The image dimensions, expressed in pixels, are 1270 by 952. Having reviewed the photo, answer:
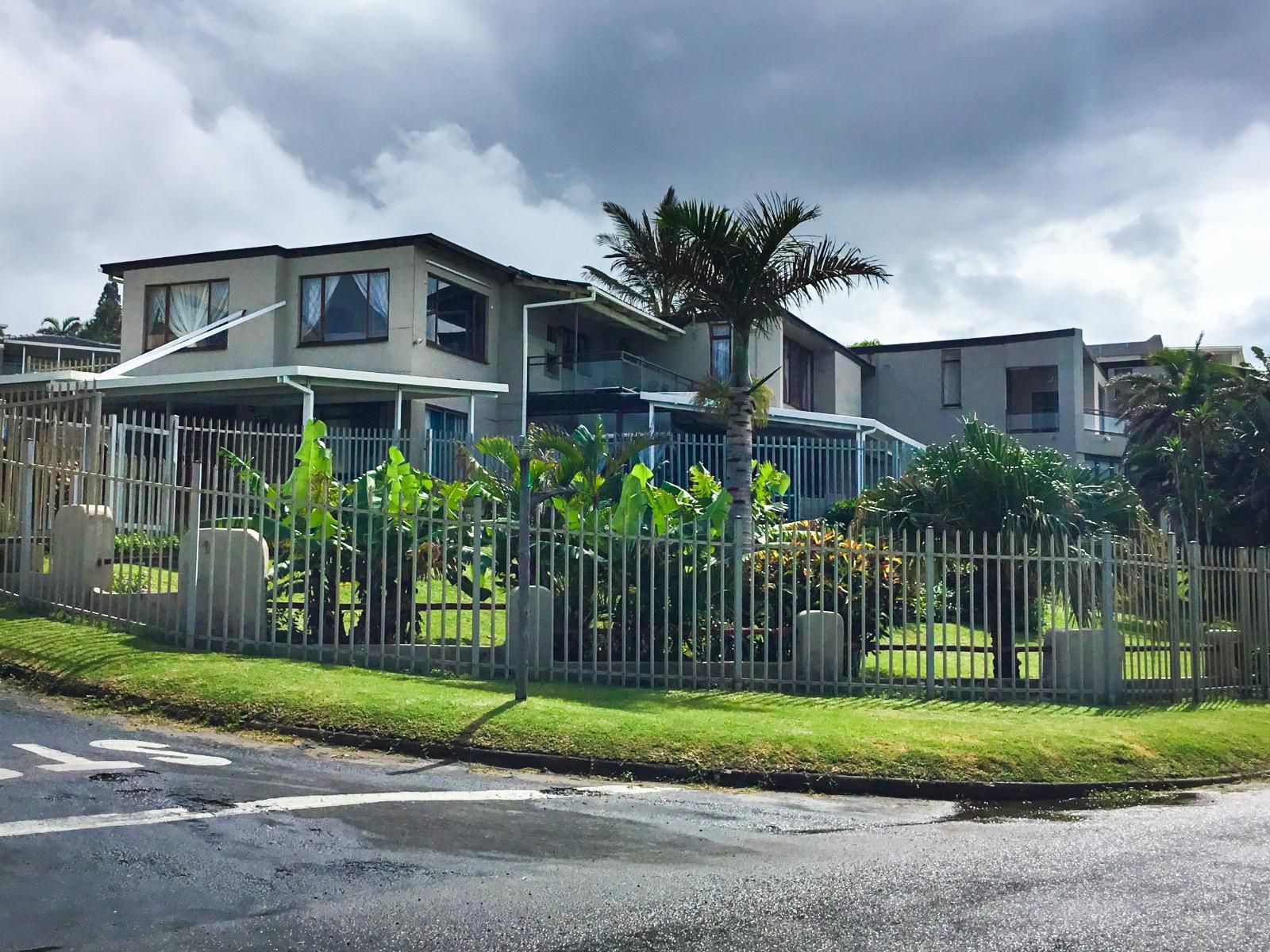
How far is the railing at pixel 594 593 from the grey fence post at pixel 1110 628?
0.02 m

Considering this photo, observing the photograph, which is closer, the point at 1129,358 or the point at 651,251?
the point at 651,251

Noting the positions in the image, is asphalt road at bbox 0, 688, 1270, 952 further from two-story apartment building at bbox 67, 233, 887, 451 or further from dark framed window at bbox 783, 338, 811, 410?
dark framed window at bbox 783, 338, 811, 410

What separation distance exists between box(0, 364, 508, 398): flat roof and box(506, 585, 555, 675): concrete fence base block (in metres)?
9.71

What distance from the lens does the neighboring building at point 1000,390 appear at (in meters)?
38.5

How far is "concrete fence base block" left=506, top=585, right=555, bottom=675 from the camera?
1251cm

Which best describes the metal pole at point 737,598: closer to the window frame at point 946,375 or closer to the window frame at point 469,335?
the window frame at point 469,335

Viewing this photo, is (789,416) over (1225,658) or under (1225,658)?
over

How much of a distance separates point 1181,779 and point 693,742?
13.6 feet

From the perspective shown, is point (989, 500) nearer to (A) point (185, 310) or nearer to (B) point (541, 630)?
(B) point (541, 630)

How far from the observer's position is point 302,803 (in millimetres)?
7340

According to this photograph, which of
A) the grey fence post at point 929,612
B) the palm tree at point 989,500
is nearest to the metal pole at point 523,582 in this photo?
the grey fence post at point 929,612

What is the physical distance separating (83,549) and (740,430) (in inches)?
307

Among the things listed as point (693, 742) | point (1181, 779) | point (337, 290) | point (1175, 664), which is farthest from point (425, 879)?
point (337, 290)

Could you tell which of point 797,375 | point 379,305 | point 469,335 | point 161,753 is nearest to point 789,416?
point 469,335
